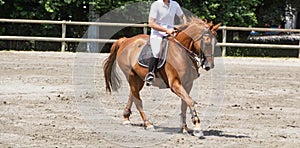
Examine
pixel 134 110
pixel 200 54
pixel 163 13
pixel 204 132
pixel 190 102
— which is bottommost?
pixel 134 110

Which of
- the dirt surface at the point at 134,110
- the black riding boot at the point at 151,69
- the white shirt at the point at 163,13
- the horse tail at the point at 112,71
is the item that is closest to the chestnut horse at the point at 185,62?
the black riding boot at the point at 151,69

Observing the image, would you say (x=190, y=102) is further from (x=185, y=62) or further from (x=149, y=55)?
(x=149, y=55)

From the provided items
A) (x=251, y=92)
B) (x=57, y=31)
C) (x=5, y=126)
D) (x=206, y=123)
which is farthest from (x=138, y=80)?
(x=57, y=31)

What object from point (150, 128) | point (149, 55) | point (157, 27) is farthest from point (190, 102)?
point (157, 27)

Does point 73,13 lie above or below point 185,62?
below

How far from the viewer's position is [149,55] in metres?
9.35

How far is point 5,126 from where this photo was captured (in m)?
9.27

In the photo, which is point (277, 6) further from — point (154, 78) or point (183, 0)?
point (154, 78)

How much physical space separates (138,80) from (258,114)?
259 cm

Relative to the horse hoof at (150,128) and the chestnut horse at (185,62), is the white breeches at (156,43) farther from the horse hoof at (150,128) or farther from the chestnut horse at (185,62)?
the horse hoof at (150,128)

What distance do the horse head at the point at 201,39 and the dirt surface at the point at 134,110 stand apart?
3.67 feet

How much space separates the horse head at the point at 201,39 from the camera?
29.0 feet

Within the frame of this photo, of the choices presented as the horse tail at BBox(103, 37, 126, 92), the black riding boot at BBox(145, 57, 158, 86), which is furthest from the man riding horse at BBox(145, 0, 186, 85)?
the horse tail at BBox(103, 37, 126, 92)

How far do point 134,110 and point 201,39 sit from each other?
9.56ft
